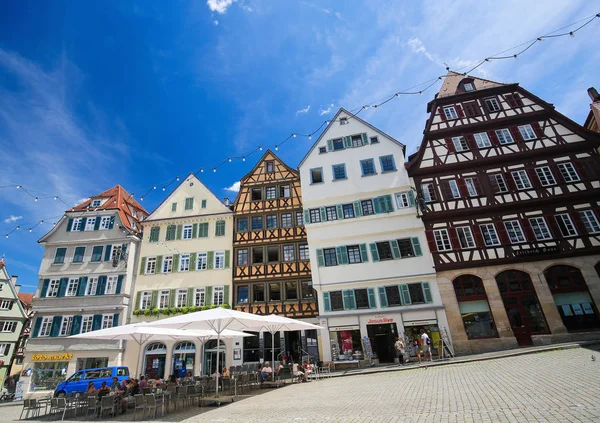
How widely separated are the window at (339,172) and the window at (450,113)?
8.25 metres

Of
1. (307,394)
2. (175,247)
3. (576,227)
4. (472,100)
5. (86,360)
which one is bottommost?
(307,394)

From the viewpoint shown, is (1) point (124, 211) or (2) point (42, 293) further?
(1) point (124, 211)

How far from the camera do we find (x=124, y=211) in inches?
1113

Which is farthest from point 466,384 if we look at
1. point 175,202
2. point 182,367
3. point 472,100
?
point 175,202

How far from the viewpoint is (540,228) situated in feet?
65.2

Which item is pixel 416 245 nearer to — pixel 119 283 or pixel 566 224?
pixel 566 224

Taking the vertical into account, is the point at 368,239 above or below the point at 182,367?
above

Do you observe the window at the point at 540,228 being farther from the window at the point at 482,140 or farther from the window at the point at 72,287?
the window at the point at 72,287

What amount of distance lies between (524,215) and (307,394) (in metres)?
17.4

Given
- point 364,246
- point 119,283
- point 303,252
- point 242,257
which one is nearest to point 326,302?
point 303,252

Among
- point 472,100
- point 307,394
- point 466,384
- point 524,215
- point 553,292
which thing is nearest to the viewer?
point 466,384

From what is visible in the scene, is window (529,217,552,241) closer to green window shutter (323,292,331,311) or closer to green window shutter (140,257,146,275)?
green window shutter (323,292,331,311)

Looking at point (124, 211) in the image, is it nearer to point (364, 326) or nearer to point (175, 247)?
point (175, 247)

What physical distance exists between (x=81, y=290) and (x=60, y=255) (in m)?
3.80
